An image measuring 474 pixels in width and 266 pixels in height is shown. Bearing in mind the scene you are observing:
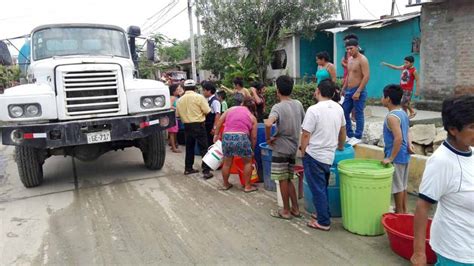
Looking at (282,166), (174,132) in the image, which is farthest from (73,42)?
(282,166)

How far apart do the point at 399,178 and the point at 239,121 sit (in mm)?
2249

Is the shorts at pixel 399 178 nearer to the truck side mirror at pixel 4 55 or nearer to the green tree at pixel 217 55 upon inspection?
the truck side mirror at pixel 4 55

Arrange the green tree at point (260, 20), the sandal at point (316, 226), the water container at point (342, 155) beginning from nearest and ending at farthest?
the sandal at point (316, 226) < the water container at point (342, 155) < the green tree at point (260, 20)

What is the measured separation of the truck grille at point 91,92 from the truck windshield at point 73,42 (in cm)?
101

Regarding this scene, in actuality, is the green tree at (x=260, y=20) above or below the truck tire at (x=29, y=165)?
above

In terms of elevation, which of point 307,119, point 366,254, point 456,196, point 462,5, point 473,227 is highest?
point 462,5

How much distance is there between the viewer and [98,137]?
5.55 meters

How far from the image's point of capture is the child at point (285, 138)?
443 cm

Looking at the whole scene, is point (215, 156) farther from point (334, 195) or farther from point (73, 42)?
point (73, 42)

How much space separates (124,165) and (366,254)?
5.22m

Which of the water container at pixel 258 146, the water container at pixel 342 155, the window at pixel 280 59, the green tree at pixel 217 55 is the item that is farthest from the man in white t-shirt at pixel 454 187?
the window at pixel 280 59

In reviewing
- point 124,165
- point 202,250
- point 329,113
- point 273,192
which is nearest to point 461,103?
point 329,113

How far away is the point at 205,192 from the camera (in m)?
5.62

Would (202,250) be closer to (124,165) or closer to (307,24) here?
(124,165)
